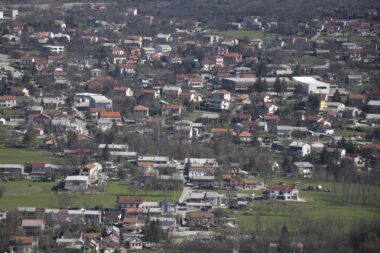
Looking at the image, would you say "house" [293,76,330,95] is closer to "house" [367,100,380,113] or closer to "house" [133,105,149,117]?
"house" [367,100,380,113]

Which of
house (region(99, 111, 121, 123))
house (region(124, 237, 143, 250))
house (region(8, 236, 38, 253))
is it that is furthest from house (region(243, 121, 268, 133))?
house (region(8, 236, 38, 253))

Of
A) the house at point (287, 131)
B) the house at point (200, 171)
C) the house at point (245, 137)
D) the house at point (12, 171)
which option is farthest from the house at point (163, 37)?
the house at point (12, 171)

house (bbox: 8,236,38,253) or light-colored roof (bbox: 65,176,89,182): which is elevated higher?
house (bbox: 8,236,38,253)

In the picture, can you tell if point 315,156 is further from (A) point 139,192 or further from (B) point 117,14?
(B) point 117,14

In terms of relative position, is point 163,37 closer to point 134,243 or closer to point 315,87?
point 315,87

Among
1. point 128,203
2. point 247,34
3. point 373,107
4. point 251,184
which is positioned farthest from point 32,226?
point 247,34

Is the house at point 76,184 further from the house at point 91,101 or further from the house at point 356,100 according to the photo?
the house at point 356,100
